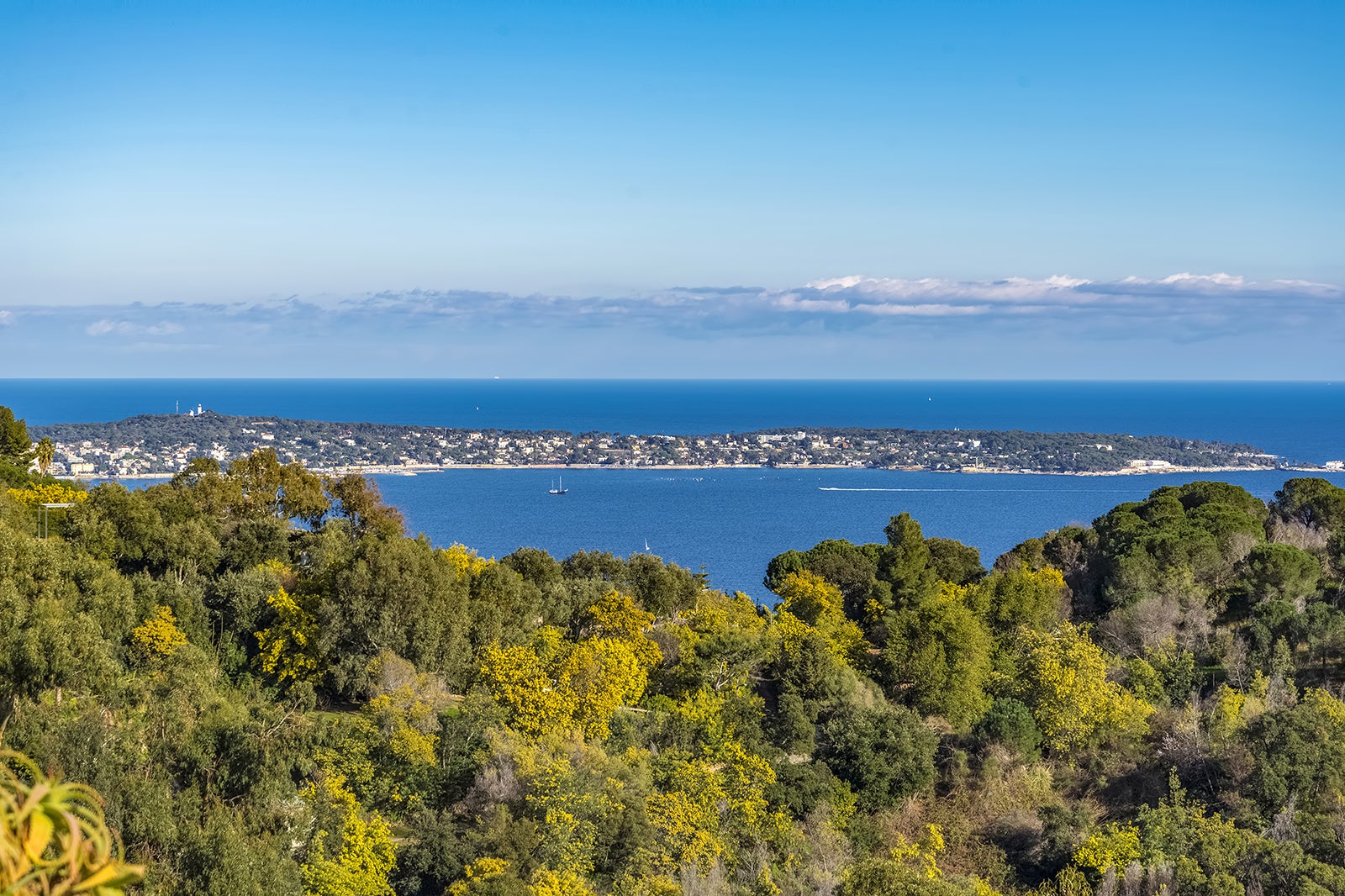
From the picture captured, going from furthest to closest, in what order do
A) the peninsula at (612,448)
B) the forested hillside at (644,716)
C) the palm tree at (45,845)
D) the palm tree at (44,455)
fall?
the peninsula at (612,448) < the palm tree at (44,455) < the forested hillside at (644,716) < the palm tree at (45,845)

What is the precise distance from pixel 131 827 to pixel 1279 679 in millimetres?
20523

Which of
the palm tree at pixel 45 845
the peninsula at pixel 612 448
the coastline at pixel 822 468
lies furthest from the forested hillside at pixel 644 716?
the coastline at pixel 822 468

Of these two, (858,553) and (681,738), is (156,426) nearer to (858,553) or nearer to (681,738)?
(858,553)

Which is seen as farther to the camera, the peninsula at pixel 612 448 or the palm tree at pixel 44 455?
the peninsula at pixel 612 448

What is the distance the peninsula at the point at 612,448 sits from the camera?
346 feet

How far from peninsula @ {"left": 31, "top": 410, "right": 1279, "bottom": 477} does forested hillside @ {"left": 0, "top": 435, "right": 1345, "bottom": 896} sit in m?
79.1

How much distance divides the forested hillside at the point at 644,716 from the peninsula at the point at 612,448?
79.1 meters

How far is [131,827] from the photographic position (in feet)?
44.8

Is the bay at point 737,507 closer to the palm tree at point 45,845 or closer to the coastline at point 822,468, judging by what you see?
the coastline at point 822,468

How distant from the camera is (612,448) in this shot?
127 metres

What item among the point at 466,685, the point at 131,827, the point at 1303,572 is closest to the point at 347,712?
the point at 466,685

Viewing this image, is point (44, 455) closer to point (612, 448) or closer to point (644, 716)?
point (644, 716)

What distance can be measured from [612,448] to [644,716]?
105 metres

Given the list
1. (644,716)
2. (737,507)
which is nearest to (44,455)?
(644,716)
